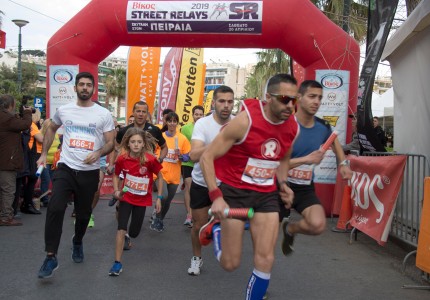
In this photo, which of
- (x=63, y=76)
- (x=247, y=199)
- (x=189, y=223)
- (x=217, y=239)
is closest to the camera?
(x=247, y=199)

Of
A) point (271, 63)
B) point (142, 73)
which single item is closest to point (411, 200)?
point (142, 73)

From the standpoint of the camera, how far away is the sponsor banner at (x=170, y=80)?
1612 centimetres

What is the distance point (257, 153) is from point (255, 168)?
0.14 metres

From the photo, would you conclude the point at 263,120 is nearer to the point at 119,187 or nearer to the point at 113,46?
the point at 119,187

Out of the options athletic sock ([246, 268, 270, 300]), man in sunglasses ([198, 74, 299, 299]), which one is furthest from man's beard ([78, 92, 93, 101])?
athletic sock ([246, 268, 270, 300])

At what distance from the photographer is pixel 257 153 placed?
12.7ft

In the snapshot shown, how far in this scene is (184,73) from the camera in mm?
16375

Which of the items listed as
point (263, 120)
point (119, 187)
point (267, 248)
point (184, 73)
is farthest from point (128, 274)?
point (184, 73)

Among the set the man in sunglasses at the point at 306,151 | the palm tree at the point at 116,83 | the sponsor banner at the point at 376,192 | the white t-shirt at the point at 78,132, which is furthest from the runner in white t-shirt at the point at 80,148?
the palm tree at the point at 116,83

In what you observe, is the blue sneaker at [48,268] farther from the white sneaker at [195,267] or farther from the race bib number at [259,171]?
the race bib number at [259,171]

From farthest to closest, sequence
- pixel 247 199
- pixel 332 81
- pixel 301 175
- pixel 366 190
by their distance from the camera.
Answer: pixel 332 81 → pixel 366 190 → pixel 301 175 → pixel 247 199

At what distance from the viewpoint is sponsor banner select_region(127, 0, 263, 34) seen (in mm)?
9656

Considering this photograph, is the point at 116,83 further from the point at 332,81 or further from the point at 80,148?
the point at 80,148

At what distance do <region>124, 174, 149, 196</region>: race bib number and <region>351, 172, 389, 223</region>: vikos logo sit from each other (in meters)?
3.03
